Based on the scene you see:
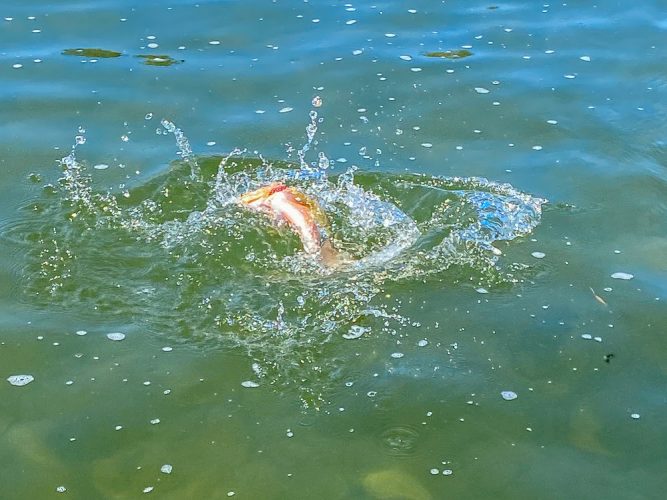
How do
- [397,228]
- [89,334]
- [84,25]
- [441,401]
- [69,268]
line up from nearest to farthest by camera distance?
[441,401], [89,334], [69,268], [397,228], [84,25]

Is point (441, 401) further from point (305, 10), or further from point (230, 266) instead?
point (305, 10)

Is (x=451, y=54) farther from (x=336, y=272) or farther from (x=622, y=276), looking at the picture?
(x=336, y=272)

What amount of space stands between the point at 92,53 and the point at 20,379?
179 inches

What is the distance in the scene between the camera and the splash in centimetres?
548

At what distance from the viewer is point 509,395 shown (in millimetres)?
5133

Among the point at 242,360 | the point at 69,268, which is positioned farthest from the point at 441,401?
the point at 69,268

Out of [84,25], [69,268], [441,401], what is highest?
[84,25]

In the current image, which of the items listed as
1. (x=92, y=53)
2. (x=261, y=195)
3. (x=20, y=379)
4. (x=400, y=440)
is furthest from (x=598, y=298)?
(x=92, y=53)

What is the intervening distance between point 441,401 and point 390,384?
283 millimetres

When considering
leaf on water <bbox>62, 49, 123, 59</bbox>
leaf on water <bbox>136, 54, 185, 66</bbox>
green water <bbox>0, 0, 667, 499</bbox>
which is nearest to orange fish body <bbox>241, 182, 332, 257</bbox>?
green water <bbox>0, 0, 667, 499</bbox>

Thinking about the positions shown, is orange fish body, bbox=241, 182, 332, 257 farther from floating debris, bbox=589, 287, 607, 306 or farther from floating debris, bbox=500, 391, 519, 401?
floating debris, bbox=589, 287, 607, 306

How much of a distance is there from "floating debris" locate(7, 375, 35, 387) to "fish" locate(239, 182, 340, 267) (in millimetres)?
1815

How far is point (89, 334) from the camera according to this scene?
215 inches

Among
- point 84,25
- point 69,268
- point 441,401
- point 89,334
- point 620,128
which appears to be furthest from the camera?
point 84,25
